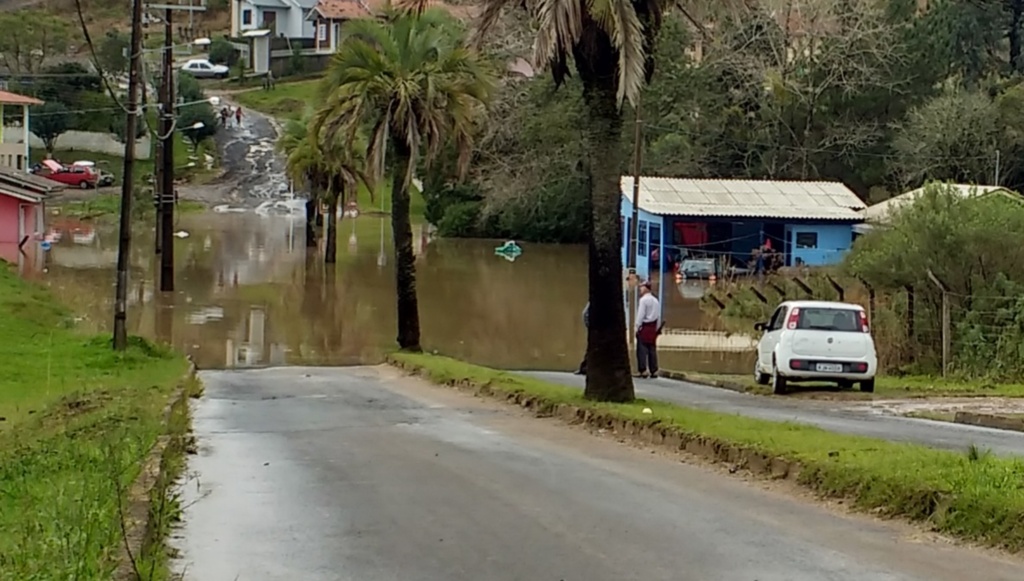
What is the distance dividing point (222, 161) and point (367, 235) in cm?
2395

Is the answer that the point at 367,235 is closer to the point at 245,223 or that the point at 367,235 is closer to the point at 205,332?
the point at 245,223

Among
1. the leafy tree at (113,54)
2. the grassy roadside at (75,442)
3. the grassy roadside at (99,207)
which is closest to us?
the grassy roadside at (75,442)

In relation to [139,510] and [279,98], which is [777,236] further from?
[279,98]

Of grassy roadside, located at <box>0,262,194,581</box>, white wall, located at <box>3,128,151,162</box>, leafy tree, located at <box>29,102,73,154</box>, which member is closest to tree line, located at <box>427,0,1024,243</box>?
white wall, located at <box>3,128,151,162</box>

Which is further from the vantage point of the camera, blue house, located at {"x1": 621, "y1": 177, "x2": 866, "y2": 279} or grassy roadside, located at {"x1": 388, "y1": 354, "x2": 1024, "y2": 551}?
blue house, located at {"x1": 621, "y1": 177, "x2": 866, "y2": 279}

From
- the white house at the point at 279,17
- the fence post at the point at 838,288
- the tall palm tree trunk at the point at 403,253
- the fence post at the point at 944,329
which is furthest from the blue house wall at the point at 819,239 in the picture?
the white house at the point at 279,17

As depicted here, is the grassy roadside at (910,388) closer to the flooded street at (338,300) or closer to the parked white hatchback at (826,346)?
the parked white hatchback at (826,346)

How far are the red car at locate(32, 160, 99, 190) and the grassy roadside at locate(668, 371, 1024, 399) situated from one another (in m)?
73.0

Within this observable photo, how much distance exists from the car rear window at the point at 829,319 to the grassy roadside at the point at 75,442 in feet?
35.7

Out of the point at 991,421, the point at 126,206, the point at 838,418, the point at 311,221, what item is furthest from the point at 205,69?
the point at 991,421

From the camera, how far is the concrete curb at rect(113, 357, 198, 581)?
7.64 m

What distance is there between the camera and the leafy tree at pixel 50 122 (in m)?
102

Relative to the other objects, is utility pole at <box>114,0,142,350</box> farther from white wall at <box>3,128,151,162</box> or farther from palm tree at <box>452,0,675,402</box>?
white wall at <box>3,128,151,162</box>

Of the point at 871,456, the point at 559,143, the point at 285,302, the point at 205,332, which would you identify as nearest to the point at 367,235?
the point at 559,143
